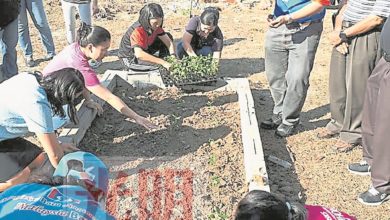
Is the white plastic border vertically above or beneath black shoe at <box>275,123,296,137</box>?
above

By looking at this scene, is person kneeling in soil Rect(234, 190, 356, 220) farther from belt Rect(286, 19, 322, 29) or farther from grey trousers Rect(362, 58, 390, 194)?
belt Rect(286, 19, 322, 29)

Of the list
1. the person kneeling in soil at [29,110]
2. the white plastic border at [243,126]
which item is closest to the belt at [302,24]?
the white plastic border at [243,126]

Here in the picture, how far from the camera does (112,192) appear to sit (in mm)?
4219

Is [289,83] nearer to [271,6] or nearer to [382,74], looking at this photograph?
[382,74]

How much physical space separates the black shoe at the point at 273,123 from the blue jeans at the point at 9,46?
2.86 metres

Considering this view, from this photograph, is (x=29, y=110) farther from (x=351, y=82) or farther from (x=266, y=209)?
(x=351, y=82)

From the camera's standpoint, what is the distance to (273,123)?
5648mm

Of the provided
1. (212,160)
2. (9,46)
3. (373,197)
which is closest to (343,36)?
(373,197)

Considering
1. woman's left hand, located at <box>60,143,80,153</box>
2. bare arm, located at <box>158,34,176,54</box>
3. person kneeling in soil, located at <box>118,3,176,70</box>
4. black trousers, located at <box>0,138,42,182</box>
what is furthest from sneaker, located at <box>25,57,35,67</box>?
black trousers, located at <box>0,138,42,182</box>

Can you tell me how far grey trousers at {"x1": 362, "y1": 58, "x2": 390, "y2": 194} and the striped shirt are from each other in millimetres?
401

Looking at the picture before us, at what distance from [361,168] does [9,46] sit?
3912 mm

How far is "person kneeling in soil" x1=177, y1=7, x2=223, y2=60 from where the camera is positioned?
6363mm

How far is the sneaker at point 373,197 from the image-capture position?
14.3ft

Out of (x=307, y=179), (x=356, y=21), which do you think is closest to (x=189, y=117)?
(x=307, y=179)
